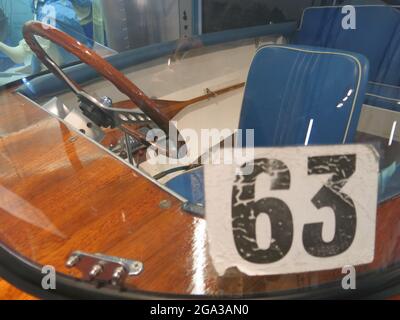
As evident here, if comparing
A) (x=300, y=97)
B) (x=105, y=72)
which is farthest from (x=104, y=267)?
(x=300, y=97)

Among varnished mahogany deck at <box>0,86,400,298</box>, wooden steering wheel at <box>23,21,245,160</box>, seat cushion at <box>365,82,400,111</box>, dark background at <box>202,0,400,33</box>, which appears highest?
dark background at <box>202,0,400,33</box>

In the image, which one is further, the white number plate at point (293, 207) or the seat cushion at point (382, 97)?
the seat cushion at point (382, 97)

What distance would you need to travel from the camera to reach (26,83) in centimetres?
123

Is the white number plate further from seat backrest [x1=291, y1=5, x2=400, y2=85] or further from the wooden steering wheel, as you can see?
seat backrest [x1=291, y1=5, x2=400, y2=85]

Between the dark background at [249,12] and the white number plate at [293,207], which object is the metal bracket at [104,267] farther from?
the dark background at [249,12]

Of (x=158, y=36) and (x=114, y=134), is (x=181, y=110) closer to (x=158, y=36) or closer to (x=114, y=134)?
(x=158, y=36)

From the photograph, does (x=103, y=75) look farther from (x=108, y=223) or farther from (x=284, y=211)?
(x=284, y=211)

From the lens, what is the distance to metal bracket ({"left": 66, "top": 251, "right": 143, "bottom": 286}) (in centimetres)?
47

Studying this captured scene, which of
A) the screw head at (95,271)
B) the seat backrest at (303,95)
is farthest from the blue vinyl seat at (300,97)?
the screw head at (95,271)

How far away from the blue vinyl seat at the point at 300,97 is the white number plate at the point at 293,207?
253 millimetres

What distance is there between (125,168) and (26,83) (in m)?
0.76

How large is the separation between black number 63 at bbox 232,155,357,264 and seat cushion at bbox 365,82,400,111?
0.71 metres

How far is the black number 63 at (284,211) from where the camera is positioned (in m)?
0.43

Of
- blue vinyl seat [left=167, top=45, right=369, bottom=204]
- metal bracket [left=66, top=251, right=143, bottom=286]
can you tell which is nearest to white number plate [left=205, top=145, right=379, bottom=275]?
metal bracket [left=66, top=251, right=143, bottom=286]
